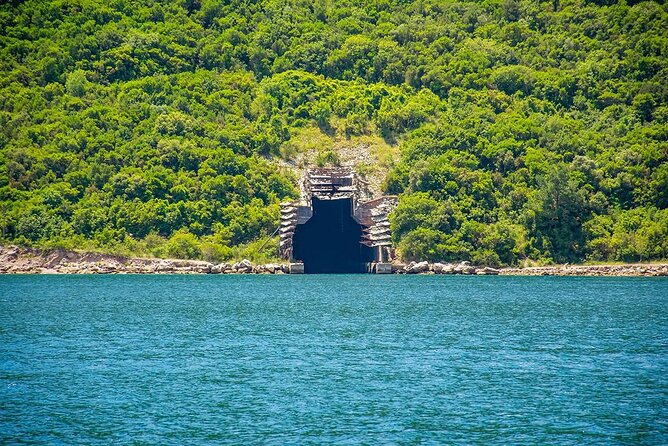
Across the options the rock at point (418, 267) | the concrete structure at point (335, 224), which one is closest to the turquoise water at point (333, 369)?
the rock at point (418, 267)

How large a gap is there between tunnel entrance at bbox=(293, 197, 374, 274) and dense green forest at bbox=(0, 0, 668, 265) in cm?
456

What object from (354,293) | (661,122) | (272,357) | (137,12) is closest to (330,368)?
(272,357)

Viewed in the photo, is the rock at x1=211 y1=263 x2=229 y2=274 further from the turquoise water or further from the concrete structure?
the turquoise water

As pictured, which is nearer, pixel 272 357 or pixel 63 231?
pixel 272 357

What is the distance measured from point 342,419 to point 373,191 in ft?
279

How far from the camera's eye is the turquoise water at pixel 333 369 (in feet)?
115

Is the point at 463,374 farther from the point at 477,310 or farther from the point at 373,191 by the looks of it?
the point at 373,191

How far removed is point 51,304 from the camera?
75.9 metres

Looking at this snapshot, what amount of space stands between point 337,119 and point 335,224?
20.6 metres

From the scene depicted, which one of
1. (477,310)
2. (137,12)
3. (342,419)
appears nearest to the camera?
(342,419)

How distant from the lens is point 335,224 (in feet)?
389

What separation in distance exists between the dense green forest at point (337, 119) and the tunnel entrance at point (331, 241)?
4.56 m

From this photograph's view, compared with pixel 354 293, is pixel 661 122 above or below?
above

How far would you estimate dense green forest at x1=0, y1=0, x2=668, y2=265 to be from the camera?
111875 mm
